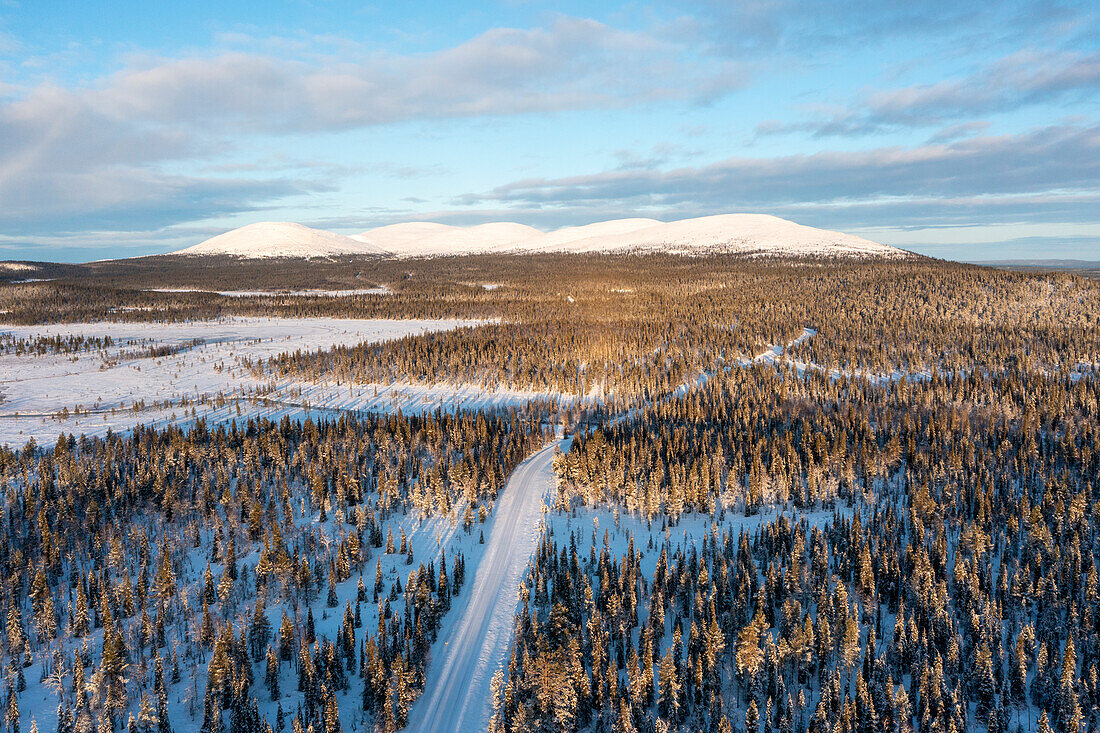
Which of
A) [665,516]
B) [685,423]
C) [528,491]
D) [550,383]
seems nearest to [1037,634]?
[665,516]

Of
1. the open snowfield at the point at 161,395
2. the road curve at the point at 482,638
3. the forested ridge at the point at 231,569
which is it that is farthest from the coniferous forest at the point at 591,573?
the open snowfield at the point at 161,395

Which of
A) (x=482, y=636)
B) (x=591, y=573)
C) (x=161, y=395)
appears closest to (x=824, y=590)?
(x=591, y=573)

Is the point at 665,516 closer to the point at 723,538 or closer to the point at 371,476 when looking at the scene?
the point at 723,538

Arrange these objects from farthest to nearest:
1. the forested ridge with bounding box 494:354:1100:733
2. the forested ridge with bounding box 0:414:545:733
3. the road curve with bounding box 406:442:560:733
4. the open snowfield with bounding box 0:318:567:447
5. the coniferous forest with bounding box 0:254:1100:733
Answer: the open snowfield with bounding box 0:318:567:447 < the forested ridge with bounding box 494:354:1100:733 < the coniferous forest with bounding box 0:254:1100:733 < the forested ridge with bounding box 0:414:545:733 < the road curve with bounding box 406:442:560:733

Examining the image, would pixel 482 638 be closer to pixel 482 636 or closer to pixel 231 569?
pixel 482 636

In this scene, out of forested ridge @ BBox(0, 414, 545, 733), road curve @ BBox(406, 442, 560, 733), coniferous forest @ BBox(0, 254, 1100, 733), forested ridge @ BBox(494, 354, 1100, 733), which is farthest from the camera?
A: forested ridge @ BBox(494, 354, 1100, 733)

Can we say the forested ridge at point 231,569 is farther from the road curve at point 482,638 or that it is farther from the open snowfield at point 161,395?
the open snowfield at point 161,395

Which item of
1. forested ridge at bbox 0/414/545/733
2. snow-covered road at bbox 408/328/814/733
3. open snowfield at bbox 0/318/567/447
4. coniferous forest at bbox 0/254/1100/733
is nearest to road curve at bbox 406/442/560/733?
snow-covered road at bbox 408/328/814/733

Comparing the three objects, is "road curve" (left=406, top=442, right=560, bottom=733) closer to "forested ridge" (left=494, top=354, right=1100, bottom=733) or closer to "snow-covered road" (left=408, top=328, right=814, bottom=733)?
"snow-covered road" (left=408, top=328, right=814, bottom=733)
